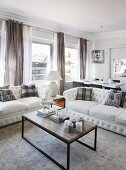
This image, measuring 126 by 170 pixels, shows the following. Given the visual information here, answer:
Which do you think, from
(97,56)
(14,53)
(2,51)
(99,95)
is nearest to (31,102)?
(14,53)

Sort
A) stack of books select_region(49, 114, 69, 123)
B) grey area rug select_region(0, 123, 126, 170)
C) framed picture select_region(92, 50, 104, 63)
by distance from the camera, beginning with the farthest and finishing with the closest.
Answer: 1. framed picture select_region(92, 50, 104, 63)
2. stack of books select_region(49, 114, 69, 123)
3. grey area rug select_region(0, 123, 126, 170)

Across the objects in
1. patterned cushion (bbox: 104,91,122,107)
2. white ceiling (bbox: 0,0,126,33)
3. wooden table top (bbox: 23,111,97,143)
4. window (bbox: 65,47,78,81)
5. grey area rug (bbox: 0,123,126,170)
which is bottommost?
grey area rug (bbox: 0,123,126,170)

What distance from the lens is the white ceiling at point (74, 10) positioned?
351 centimetres

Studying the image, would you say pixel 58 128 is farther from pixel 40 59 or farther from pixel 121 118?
pixel 40 59

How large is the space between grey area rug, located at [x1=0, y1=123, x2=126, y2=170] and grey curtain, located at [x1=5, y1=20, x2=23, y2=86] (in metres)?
1.75

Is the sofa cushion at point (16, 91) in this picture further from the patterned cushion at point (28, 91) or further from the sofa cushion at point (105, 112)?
the sofa cushion at point (105, 112)

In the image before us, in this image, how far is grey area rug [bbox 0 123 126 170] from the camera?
209cm

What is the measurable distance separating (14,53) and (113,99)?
2.91 metres

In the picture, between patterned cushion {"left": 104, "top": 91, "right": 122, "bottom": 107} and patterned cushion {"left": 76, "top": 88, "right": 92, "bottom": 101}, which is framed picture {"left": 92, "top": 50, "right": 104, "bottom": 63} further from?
patterned cushion {"left": 104, "top": 91, "right": 122, "bottom": 107}

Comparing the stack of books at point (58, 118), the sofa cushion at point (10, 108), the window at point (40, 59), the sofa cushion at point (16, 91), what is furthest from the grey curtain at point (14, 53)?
the stack of books at point (58, 118)

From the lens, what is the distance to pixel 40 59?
5.32 metres

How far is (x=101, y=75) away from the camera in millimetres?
6953

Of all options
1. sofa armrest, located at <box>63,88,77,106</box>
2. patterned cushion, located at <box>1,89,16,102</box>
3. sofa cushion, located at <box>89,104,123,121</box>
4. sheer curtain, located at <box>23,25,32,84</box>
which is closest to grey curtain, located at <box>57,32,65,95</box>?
sheer curtain, located at <box>23,25,32,84</box>

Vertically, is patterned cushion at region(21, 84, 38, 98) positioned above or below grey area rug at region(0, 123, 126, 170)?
above
